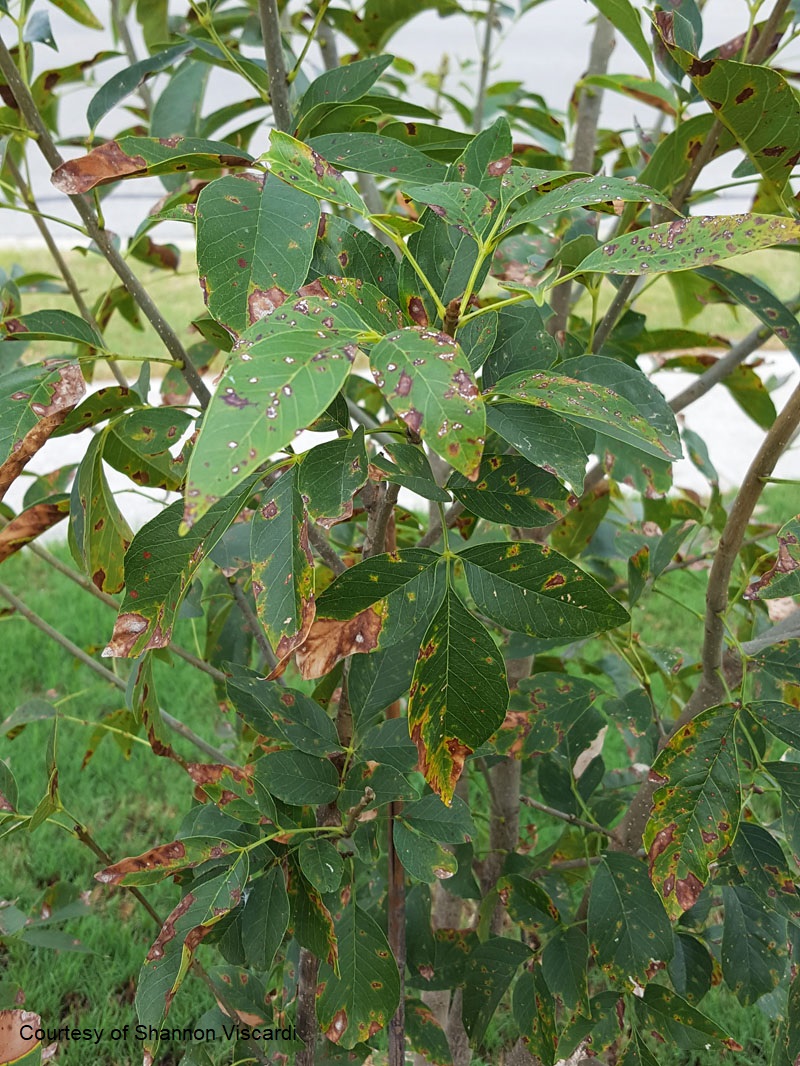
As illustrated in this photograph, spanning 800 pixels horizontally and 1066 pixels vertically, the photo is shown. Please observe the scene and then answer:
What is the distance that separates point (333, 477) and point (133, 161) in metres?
0.22

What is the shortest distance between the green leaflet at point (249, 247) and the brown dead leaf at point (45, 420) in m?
0.14

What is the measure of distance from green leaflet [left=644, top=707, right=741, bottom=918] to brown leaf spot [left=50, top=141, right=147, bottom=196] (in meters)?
0.50

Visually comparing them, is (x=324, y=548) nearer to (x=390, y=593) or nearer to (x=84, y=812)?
(x=390, y=593)

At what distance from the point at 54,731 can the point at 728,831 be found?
1.69 feet

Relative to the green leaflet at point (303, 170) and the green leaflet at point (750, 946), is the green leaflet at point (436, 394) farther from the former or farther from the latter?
the green leaflet at point (750, 946)

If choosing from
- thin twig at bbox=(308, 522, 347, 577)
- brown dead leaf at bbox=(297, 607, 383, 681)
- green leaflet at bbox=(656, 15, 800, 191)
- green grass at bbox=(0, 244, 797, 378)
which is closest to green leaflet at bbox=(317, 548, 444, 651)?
brown dead leaf at bbox=(297, 607, 383, 681)

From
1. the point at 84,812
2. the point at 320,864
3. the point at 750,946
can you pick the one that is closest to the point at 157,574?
the point at 320,864

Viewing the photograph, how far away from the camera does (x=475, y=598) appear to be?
0.55 metres

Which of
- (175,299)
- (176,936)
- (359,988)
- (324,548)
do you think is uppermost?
(324,548)

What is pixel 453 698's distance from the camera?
52 centimetres

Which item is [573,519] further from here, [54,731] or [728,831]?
[54,731]

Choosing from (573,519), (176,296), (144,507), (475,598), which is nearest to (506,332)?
(475,598)

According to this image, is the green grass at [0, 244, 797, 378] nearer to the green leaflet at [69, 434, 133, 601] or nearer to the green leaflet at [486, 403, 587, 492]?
the green leaflet at [69, 434, 133, 601]

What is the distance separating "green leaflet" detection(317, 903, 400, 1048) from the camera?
738 mm
